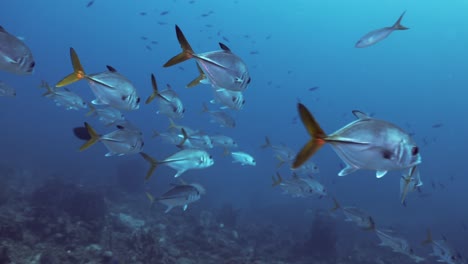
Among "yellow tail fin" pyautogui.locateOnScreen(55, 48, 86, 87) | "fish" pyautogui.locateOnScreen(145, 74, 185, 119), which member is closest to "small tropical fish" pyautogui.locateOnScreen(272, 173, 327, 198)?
"fish" pyautogui.locateOnScreen(145, 74, 185, 119)

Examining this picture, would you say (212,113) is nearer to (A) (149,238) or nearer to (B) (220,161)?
(A) (149,238)

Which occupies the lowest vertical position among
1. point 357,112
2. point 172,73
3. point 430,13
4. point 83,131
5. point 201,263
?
point 172,73

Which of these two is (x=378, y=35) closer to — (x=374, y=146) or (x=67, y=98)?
(x=374, y=146)

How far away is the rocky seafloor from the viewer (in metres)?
8.12

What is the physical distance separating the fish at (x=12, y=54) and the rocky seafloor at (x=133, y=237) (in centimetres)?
473

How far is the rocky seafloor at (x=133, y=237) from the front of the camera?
812 cm

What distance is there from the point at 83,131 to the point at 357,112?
11.6ft

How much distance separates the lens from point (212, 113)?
874cm

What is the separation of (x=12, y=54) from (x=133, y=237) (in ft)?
22.3

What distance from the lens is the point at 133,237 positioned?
31.3ft

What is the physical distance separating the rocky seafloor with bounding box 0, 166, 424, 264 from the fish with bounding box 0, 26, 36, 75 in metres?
4.73

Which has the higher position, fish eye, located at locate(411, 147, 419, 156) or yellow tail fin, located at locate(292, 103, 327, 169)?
yellow tail fin, located at locate(292, 103, 327, 169)

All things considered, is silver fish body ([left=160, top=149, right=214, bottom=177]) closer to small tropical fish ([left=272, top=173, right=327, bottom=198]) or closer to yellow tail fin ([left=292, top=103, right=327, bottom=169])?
small tropical fish ([left=272, top=173, right=327, bottom=198])

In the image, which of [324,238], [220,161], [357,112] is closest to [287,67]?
[220,161]
